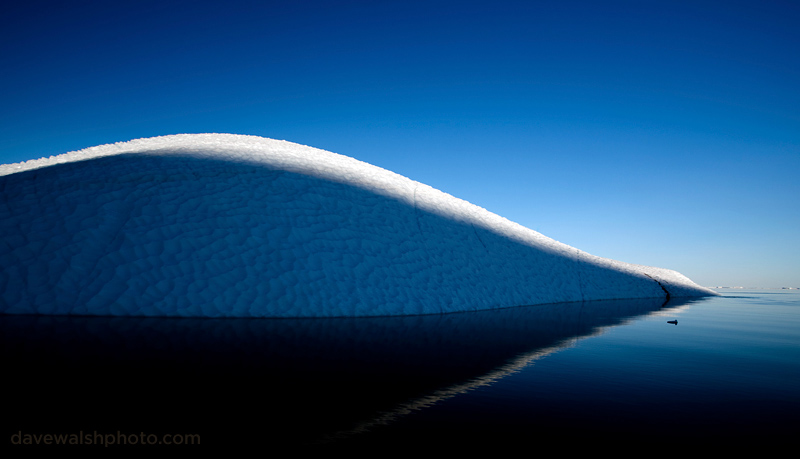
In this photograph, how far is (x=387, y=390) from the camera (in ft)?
16.3

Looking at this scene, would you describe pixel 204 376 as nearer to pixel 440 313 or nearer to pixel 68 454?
pixel 68 454

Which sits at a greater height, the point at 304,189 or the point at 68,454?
the point at 304,189

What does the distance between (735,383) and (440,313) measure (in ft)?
33.7

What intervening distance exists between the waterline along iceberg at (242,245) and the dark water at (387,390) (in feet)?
10.7

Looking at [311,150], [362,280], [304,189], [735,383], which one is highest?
[311,150]

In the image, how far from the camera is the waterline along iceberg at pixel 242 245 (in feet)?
40.6

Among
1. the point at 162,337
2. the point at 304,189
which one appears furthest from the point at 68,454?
the point at 304,189

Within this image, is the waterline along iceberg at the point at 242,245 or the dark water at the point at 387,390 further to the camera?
the waterline along iceberg at the point at 242,245

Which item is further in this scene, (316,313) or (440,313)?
(440,313)

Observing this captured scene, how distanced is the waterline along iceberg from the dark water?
3.27m

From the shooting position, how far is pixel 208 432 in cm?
360

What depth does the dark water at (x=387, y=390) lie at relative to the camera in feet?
12.0

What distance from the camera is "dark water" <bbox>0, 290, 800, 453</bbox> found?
144 inches

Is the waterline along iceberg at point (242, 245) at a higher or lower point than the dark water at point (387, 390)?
higher
